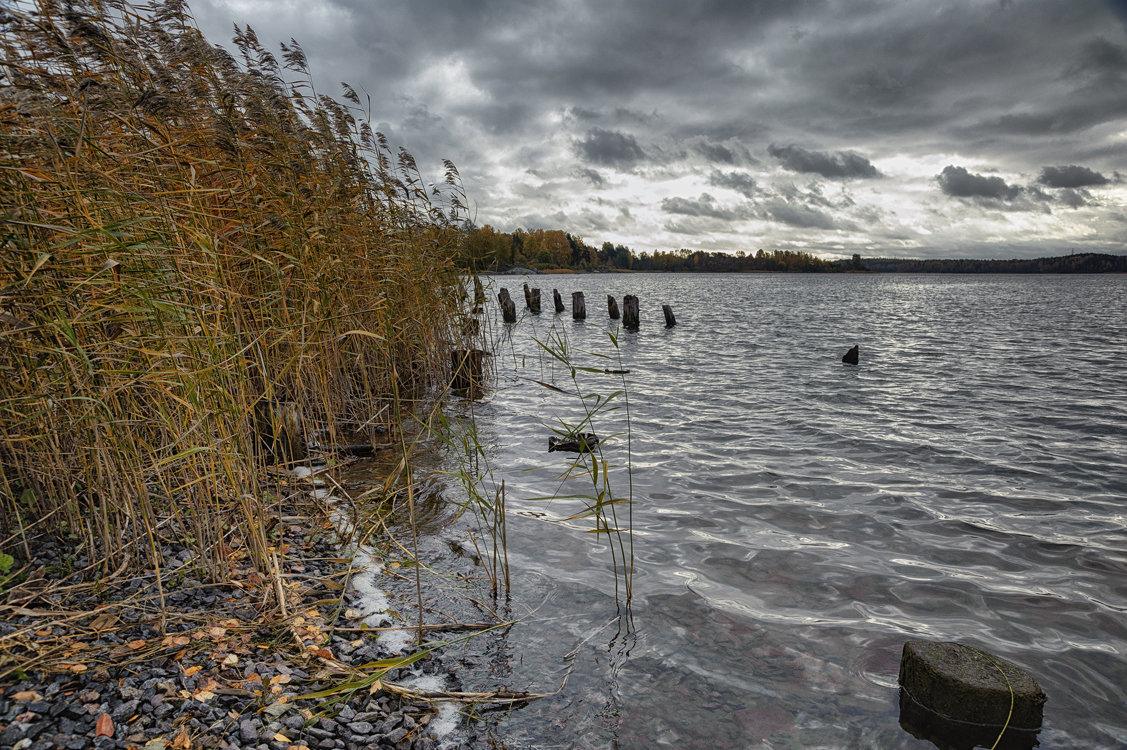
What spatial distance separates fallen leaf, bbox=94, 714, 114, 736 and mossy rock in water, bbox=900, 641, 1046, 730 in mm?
3543

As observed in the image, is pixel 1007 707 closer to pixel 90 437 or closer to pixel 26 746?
pixel 26 746

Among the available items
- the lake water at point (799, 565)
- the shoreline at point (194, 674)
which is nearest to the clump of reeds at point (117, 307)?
the shoreline at point (194, 674)

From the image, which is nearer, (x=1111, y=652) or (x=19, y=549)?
(x=19, y=549)

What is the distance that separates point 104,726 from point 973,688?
3.66 m

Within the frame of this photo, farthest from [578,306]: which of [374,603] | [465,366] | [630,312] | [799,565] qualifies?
[374,603]

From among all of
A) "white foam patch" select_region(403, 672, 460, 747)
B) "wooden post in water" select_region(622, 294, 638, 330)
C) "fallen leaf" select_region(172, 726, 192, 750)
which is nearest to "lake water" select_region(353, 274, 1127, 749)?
"white foam patch" select_region(403, 672, 460, 747)

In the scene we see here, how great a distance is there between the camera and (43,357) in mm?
2893

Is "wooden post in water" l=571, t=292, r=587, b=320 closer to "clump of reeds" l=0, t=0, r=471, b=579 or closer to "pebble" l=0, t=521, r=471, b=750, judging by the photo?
"clump of reeds" l=0, t=0, r=471, b=579

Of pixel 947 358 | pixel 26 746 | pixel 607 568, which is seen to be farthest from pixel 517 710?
pixel 947 358

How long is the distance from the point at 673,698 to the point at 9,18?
15.8 feet

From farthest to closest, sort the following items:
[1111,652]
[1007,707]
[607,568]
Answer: [607,568] → [1111,652] → [1007,707]

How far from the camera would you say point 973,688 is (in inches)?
107

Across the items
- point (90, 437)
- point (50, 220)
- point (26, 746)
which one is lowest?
point (26, 746)

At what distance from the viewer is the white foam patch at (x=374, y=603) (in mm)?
3293
